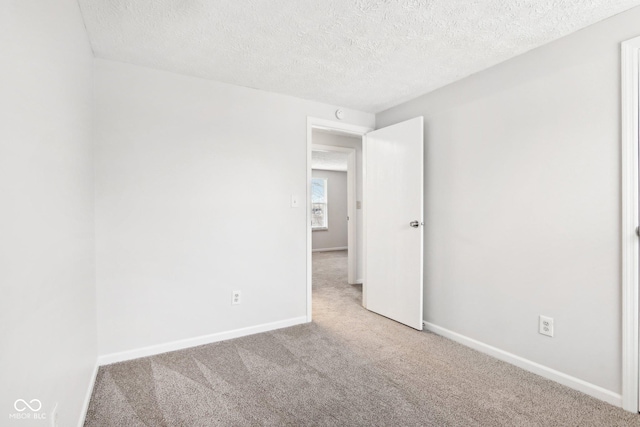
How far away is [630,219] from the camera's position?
5.60ft

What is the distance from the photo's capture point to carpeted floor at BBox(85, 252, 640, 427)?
165 centimetres

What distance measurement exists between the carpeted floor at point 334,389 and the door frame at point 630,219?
0.70 ft

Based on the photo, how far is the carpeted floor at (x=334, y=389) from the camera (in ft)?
5.42

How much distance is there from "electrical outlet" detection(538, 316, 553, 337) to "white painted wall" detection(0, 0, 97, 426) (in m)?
2.63

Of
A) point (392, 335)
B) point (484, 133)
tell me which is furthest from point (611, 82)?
point (392, 335)

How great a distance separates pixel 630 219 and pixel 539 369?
111 centimetres

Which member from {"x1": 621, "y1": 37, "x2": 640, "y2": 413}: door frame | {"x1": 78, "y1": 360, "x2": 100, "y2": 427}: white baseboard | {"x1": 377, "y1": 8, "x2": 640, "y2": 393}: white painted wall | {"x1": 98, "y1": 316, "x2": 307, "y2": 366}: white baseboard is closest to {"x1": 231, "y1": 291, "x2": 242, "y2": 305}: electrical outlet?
{"x1": 98, "y1": 316, "x2": 307, "y2": 366}: white baseboard

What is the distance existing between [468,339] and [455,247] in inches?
29.8

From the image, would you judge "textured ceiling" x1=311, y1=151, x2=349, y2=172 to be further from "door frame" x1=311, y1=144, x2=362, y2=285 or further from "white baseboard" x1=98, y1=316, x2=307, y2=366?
"white baseboard" x1=98, y1=316, x2=307, y2=366

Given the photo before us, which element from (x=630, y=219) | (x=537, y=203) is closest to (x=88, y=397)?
(x=537, y=203)

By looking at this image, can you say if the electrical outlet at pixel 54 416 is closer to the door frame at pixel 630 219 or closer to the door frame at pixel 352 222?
the door frame at pixel 630 219

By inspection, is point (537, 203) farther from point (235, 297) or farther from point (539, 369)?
point (235, 297)

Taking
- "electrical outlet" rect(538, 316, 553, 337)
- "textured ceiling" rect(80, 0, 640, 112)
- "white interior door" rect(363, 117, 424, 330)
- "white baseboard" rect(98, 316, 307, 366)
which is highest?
"textured ceiling" rect(80, 0, 640, 112)

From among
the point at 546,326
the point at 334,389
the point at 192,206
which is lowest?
the point at 334,389
